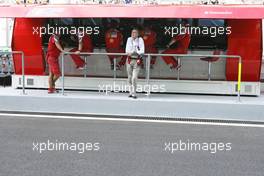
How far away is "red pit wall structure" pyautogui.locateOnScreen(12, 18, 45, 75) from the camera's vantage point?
467 inches

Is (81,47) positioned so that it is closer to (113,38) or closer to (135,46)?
(113,38)

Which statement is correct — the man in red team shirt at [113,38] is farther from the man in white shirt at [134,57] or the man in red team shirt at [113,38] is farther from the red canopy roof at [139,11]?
the man in white shirt at [134,57]

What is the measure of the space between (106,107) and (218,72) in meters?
3.26

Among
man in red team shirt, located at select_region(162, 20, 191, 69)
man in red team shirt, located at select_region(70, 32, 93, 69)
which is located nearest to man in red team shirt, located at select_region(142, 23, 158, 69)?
man in red team shirt, located at select_region(162, 20, 191, 69)

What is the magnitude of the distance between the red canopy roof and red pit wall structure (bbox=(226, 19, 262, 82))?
79 centimetres

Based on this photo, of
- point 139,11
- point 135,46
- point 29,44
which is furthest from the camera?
point 29,44

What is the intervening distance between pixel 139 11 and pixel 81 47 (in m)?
2.05

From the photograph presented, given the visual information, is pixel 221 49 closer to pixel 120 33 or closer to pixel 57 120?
pixel 120 33

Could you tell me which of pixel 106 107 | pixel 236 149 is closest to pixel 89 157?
pixel 236 149

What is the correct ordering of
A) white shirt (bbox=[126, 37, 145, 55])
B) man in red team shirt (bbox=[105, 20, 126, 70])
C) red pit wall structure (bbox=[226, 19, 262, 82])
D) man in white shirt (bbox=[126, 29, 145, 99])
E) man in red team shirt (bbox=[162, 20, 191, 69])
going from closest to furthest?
man in white shirt (bbox=[126, 29, 145, 99])
white shirt (bbox=[126, 37, 145, 55])
red pit wall structure (bbox=[226, 19, 262, 82])
man in red team shirt (bbox=[162, 20, 191, 69])
man in red team shirt (bbox=[105, 20, 126, 70])

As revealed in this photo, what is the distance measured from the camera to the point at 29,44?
11.9 m

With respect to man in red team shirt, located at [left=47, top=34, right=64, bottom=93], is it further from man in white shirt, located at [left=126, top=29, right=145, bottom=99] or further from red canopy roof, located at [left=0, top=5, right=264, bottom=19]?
man in white shirt, located at [left=126, top=29, right=145, bottom=99]

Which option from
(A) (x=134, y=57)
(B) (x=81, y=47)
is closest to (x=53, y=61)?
(B) (x=81, y=47)

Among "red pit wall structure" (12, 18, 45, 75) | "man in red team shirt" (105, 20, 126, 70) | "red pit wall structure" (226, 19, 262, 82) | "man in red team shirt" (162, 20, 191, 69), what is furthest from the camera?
Result: "red pit wall structure" (12, 18, 45, 75)
